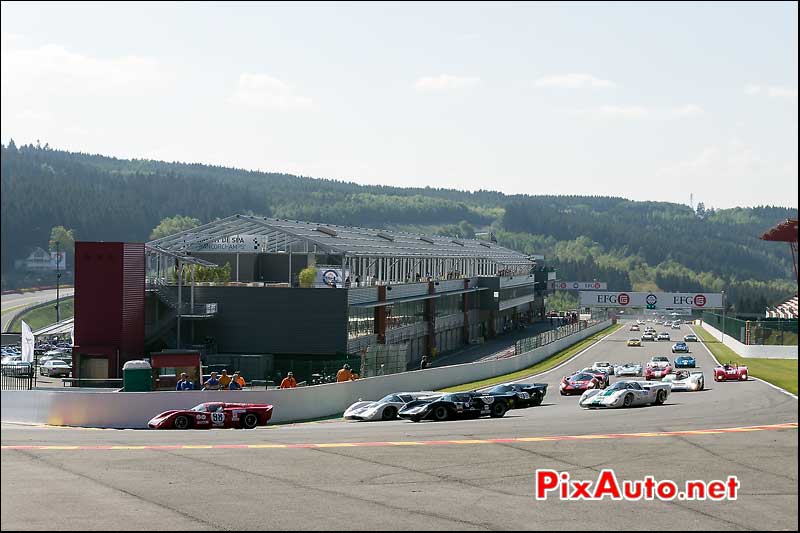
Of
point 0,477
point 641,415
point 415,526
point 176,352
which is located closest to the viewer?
point 0,477

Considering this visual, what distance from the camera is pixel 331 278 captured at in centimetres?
7356

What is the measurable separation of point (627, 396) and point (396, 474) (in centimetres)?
2461

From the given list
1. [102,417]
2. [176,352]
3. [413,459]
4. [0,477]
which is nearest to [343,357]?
[176,352]

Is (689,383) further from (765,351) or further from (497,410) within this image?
(765,351)

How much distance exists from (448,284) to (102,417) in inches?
2493

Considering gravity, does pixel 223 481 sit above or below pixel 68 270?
below

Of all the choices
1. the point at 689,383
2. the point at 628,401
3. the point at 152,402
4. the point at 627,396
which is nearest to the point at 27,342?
the point at 152,402

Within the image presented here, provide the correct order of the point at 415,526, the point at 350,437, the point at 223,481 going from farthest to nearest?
the point at 350,437
the point at 223,481
the point at 415,526

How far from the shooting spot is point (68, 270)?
53.2 ft

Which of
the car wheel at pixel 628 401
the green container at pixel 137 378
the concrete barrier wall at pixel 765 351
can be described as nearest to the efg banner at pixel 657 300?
the concrete barrier wall at pixel 765 351

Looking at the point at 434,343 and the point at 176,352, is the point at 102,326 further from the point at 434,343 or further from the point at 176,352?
the point at 434,343

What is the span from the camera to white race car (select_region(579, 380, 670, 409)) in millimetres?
48750

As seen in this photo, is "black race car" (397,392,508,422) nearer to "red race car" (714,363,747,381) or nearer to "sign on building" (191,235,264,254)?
"red race car" (714,363,747,381)

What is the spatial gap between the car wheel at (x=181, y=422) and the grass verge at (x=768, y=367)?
30267mm
